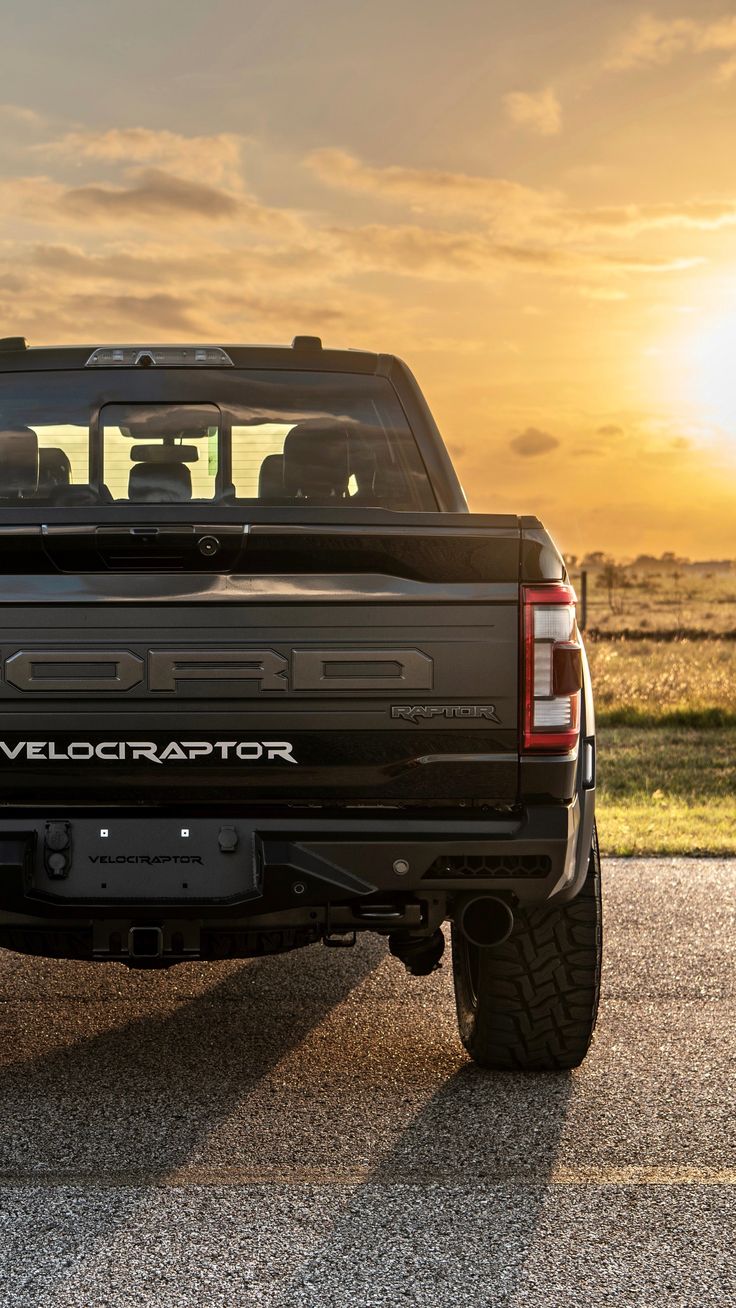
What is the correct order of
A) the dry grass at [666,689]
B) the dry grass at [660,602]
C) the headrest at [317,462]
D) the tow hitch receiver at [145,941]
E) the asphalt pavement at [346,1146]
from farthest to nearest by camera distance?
the dry grass at [660,602] → the dry grass at [666,689] → the headrest at [317,462] → the tow hitch receiver at [145,941] → the asphalt pavement at [346,1146]

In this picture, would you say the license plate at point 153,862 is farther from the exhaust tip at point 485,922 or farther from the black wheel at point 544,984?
the black wheel at point 544,984

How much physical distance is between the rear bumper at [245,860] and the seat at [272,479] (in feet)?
5.68

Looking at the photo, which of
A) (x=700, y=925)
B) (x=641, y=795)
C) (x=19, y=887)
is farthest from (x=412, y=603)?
(x=641, y=795)

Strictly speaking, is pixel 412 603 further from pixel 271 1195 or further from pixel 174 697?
pixel 271 1195

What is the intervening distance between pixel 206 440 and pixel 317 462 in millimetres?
532

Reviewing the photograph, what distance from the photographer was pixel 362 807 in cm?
410

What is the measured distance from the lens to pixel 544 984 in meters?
4.88

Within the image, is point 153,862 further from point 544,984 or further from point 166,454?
point 166,454

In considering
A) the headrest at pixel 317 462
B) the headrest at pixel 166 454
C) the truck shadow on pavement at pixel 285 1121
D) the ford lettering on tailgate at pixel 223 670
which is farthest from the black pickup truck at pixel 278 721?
the headrest at pixel 166 454

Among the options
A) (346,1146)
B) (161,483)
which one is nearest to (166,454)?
(161,483)

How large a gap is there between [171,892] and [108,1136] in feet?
2.63

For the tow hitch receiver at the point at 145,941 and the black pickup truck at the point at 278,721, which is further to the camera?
the tow hitch receiver at the point at 145,941

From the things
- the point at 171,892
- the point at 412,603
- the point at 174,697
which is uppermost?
the point at 412,603

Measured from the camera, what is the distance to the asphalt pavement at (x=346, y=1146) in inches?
135
